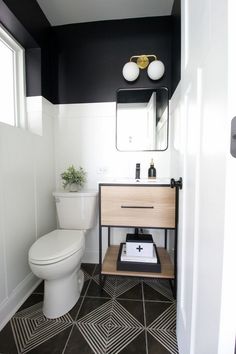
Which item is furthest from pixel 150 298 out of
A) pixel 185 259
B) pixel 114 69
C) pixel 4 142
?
pixel 114 69

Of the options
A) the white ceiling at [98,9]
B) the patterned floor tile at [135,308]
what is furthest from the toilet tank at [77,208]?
the white ceiling at [98,9]

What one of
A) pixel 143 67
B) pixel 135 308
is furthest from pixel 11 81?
pixel 135 308

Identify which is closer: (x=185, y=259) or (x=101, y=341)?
(x=185, y=259)

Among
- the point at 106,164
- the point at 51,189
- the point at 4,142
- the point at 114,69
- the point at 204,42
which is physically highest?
the point at 114,69

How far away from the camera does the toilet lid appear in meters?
1.12

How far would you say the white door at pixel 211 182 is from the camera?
40 centimetres

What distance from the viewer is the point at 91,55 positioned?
1.83m

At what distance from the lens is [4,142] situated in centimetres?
122

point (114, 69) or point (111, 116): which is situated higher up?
point (114, 69)

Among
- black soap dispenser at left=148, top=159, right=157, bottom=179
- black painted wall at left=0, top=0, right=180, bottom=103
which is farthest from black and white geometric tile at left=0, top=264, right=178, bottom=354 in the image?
black painted wall at left=0, top=0, right=180, bottom=103

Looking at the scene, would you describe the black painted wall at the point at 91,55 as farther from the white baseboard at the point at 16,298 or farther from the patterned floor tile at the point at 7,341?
the patterned floor tile at the point at 7,341

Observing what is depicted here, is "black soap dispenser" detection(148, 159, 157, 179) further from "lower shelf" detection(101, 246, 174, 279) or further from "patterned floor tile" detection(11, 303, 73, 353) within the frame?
"patterned floor tile" detection(11, 303, 73, 353)

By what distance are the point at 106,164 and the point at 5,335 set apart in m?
1.45

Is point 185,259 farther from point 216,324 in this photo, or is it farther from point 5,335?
point 5,335
